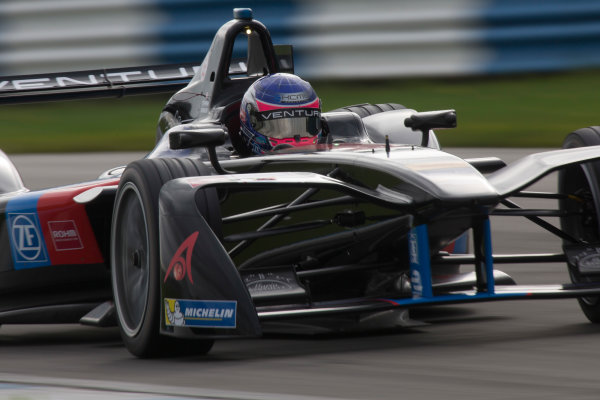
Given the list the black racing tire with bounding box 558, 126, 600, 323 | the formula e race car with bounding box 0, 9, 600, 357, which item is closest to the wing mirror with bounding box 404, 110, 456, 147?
the formula e race car with bounding box 0, 9, 600, 357

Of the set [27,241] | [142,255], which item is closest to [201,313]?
[142,255]

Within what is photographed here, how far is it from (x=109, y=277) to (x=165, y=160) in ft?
3.03

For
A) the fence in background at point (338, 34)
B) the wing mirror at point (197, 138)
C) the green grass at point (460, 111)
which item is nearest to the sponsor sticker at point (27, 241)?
the wing mirror at point (197, 138)

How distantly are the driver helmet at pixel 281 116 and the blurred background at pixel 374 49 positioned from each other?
718 centimetres

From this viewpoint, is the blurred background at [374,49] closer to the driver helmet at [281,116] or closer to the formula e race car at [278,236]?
the driver helmet at [281,116]

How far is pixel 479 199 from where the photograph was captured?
15.9 ft

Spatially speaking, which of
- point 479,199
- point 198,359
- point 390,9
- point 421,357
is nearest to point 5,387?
point 198,359

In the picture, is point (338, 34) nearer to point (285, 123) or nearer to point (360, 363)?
point (285, 123)

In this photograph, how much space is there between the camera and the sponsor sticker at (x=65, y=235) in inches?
228

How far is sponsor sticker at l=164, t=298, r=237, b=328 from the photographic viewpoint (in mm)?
4625

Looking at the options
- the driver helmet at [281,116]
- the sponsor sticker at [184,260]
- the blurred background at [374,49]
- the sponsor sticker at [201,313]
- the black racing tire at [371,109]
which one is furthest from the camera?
the blurred background at [374,49]

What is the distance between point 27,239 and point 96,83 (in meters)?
2.34

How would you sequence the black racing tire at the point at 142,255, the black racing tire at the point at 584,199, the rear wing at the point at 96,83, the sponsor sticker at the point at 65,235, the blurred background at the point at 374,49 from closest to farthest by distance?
the black racing tire at the point at 142,255
the black racing tire at the point at 584,199
the sponsor sticker at the point at 65,235
the rear wing at the point at 96,83
the blurred background at the point at 374,49

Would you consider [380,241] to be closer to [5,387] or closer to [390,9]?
[5,387]
